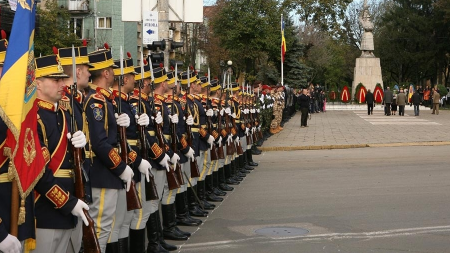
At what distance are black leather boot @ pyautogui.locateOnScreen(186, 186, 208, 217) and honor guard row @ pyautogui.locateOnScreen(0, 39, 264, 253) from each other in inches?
0.6

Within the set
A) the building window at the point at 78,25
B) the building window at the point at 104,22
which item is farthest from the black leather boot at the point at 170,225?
the building window at the point at 104,22

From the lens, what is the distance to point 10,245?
4.19 meters

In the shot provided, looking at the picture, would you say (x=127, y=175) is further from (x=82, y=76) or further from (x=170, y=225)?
(x=170, y=225)

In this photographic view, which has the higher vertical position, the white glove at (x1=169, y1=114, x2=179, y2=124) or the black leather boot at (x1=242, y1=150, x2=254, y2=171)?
the white glove at (x1=169, y1=114, x2=179, y2=124)

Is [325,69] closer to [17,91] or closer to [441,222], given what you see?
[441,222]

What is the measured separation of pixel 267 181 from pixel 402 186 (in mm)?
2683

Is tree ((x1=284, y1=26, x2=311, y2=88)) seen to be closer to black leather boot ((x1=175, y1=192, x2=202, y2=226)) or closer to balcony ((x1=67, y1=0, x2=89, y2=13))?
balcony ((x1=67, y1=0, x2=89, y2=13))

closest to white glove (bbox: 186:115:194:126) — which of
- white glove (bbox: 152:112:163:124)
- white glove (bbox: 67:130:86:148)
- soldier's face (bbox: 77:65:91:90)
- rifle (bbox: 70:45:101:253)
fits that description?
white glove (bbox: 152:112:163:124)

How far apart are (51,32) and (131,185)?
38607mm

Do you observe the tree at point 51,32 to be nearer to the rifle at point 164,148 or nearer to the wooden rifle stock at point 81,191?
the rifle at point 164,148

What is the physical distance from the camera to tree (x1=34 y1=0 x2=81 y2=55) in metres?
41.9

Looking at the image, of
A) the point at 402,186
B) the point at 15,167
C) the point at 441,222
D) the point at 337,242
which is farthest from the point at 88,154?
the point at 402,186

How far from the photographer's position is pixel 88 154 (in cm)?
610

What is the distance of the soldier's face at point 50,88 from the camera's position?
199 inches
